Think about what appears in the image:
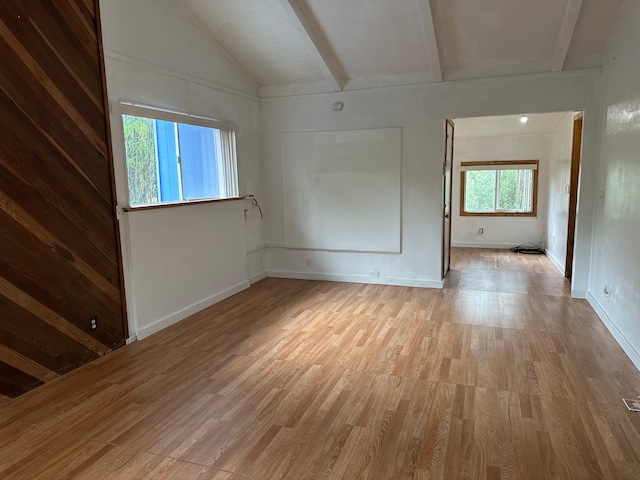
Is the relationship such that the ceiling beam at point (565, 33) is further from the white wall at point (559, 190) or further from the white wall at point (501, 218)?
the white wall at point (501, 218)

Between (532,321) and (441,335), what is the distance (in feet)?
3.30

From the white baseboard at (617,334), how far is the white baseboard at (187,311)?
3.87 m

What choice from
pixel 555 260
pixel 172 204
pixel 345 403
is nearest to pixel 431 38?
pixel 172 204

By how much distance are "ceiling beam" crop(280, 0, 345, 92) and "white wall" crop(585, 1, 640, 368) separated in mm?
2761

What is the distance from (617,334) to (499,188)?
533 cm

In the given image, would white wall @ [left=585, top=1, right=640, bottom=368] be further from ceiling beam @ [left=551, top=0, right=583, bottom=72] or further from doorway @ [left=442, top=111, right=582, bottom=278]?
doorway @ [left=442, top=111, right=582, bottom=278]

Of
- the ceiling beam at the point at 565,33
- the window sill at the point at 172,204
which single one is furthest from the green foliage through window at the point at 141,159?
the ceiling beam at the point at 565,33

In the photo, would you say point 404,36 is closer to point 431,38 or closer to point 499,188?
point 431,38

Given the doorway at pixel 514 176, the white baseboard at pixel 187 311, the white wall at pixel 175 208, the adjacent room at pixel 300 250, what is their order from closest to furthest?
the adjacent room at pixel 300 250
the white wall at pixel 175 208
the white baseboard at pixel 187 311
the doorway at pixel 514 176

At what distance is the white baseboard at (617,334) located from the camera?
3.12 metres

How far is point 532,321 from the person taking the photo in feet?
13.4

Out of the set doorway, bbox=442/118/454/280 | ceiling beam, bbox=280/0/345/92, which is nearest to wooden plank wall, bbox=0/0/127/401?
ceiling beam, bbox=280/0/345/92

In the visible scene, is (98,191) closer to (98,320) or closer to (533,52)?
(98,320)

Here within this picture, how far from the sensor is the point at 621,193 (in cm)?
363
